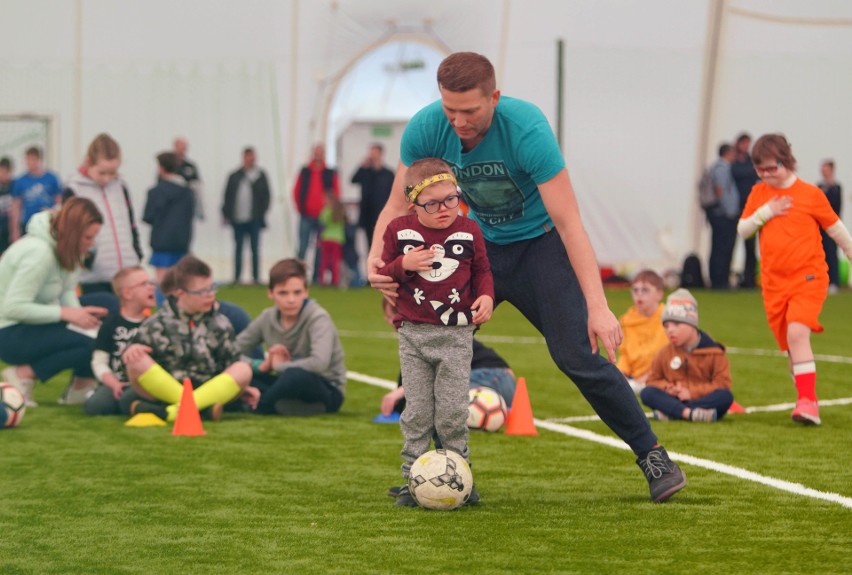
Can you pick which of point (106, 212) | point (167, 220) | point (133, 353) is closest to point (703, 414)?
point (133, 353)

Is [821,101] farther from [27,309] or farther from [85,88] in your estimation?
[27,309]

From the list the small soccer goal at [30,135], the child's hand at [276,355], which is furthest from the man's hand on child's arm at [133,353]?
the small soccer goal at [30,135]

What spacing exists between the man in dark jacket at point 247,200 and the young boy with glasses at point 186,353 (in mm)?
13649

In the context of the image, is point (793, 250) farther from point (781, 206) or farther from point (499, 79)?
point (499, 79)

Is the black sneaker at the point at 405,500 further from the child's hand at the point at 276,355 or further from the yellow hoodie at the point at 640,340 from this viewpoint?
the yellow hoodie at the point at 640,340

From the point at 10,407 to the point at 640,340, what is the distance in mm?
4221

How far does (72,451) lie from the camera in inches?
275

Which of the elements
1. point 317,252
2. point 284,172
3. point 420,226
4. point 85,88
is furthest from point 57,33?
point 420,226

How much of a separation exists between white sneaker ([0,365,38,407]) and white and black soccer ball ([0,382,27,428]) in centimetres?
91

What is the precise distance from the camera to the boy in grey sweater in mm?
8172

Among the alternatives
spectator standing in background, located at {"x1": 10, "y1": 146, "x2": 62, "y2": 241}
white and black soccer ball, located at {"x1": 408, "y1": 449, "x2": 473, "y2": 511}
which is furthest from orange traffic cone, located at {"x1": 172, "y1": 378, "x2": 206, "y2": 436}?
spectator standing in background, located at {"x1": 10, "y1": 146, "x2": 62, "y2": 241}

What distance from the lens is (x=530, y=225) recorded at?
5414 millimetres

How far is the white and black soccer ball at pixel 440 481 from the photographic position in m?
5.27

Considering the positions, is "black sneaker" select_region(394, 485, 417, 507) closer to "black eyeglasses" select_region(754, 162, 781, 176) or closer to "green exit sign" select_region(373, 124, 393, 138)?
"black eyeglasses" select_region(754, 162, 781, 176)
